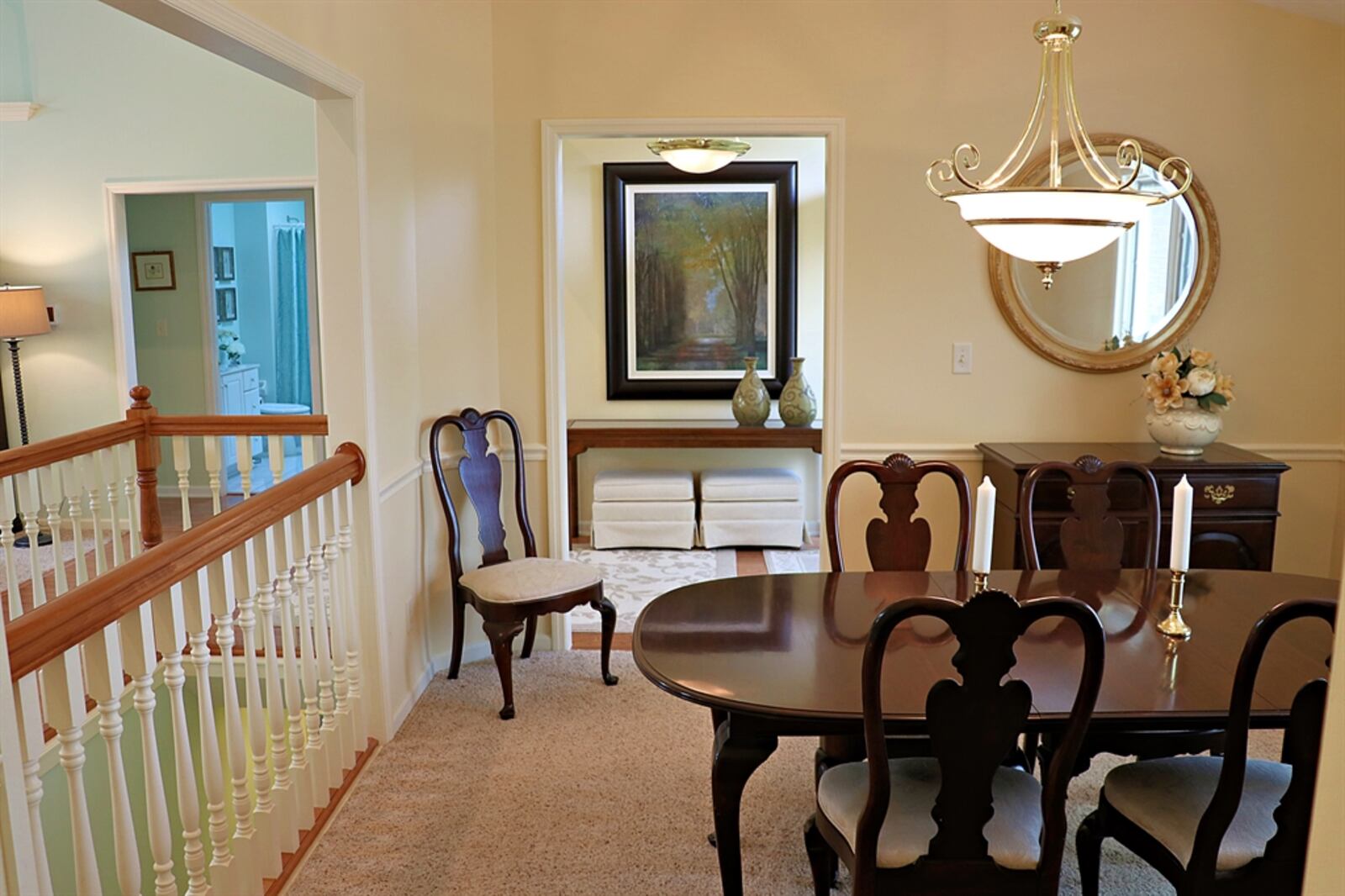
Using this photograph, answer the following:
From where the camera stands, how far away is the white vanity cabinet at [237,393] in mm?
7516

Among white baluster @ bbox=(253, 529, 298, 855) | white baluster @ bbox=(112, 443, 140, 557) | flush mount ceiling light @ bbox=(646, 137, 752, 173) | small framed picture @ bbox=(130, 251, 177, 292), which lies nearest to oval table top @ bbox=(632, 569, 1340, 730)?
white baluster @ bbox=(253, 529, 298, 855)

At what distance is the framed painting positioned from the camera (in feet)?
20.5

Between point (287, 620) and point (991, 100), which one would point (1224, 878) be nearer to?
point (287, 620)

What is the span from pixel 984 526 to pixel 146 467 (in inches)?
125

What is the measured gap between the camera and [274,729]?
9.46 feet

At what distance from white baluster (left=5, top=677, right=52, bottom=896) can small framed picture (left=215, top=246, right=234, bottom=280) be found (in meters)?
6.18

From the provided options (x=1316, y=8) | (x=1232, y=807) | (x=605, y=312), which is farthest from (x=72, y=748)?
(x=605, y=312)

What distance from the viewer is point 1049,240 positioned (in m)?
2.48

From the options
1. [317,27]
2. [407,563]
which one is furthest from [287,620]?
[317,27]

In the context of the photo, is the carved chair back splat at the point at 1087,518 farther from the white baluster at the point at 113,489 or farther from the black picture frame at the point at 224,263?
the black picture frame at the point at 224,263

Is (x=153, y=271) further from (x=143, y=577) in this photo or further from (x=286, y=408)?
(x=143, y=577)

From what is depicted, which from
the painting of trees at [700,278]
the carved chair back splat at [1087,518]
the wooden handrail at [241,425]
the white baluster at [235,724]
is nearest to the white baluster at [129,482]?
the wooden handrail at [241,425]

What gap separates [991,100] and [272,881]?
3470mm

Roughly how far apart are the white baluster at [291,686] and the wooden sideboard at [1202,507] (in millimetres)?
2363
